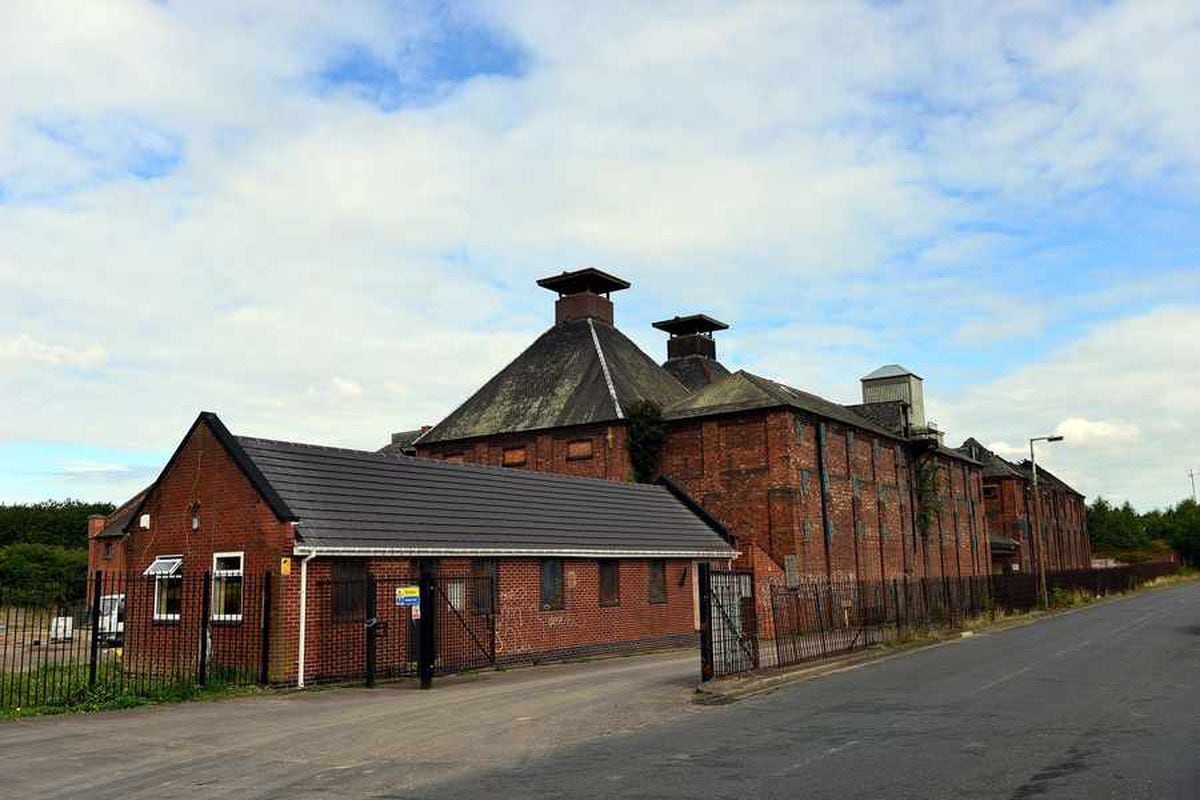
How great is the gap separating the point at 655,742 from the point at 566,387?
104ft

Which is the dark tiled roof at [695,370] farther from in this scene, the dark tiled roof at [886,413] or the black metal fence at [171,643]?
the black metal fence at [171,643]

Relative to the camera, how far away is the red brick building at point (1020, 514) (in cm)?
6925

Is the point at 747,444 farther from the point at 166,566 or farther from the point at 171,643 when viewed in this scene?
the point at 171,643

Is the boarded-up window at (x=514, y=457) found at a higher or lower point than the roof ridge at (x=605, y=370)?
lower

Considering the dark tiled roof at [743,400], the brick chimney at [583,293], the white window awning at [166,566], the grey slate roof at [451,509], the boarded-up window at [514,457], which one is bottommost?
the white window awning at [166,566]

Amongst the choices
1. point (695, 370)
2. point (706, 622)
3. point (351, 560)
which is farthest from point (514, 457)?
point (706, 622)

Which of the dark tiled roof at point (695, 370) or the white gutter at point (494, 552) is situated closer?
the white gutter at point (494, 552)

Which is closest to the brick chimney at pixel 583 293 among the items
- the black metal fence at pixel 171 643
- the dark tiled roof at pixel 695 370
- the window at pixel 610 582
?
the dark tiled roof at pixel 695 370

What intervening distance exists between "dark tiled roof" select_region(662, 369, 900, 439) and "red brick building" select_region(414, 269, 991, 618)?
7cm

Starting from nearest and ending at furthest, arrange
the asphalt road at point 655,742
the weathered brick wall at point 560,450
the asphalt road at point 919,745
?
1. the asphalt road at point 919,745
2. the asphalt road at point 655,742
3. the weathered brick wall at point 560,450

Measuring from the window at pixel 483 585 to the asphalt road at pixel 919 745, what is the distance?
787 cm

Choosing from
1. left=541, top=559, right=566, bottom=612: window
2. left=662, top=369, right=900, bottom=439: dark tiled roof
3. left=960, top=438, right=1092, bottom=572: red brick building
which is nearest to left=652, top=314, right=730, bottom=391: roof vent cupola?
left=662, top=369, right=900, bottom=439: dark tiled roof

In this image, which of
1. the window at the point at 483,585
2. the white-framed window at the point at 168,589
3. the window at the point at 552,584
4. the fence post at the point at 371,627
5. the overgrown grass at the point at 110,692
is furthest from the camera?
the window at the point at 552,584

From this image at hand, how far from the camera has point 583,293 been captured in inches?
1903
